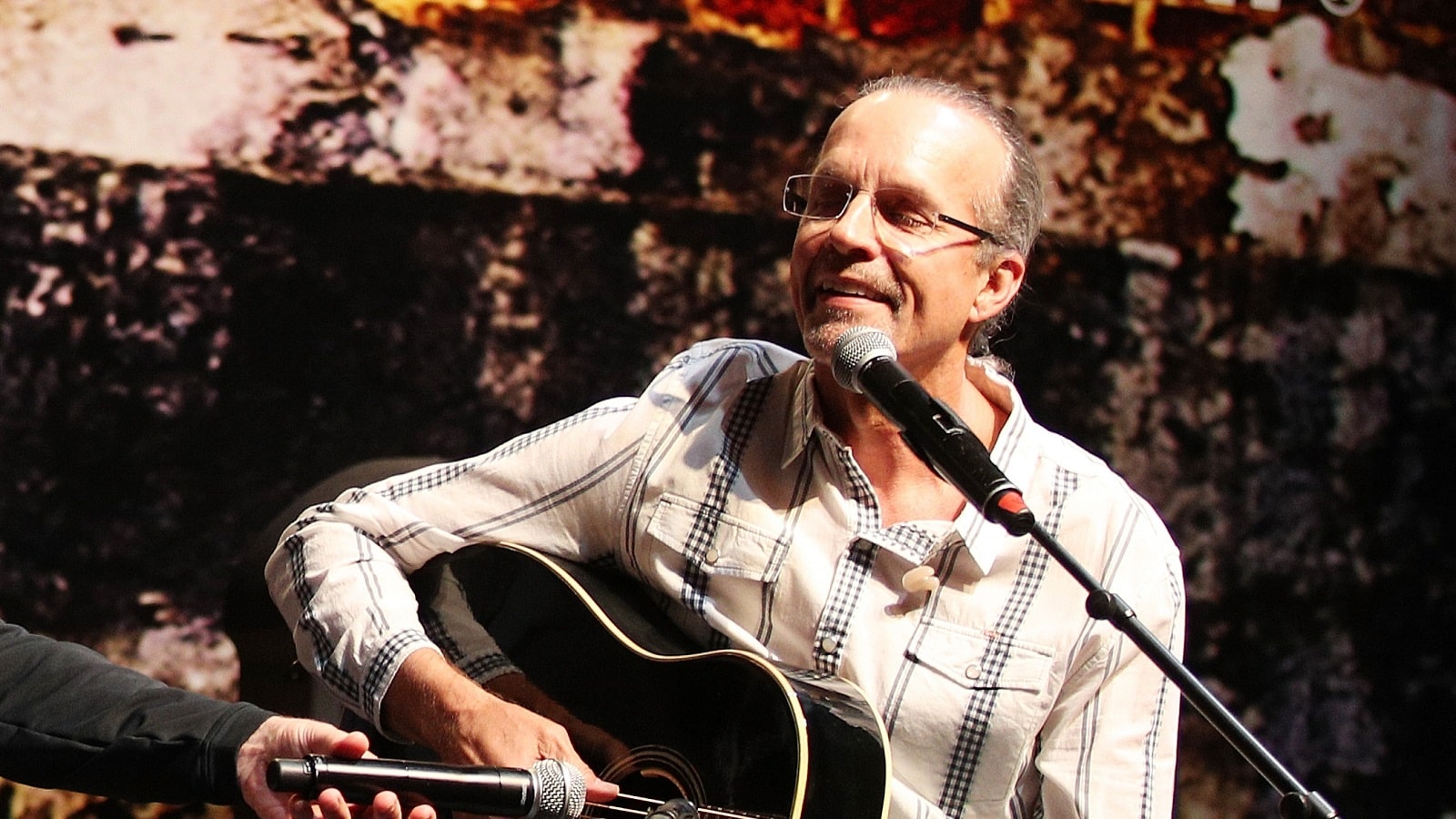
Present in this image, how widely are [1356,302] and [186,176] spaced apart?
216cm

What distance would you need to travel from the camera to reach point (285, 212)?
8.47 feet

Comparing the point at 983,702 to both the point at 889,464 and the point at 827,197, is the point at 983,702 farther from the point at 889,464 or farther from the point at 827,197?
the point at 827,197

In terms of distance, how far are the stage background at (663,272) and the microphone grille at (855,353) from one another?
2.30 feet

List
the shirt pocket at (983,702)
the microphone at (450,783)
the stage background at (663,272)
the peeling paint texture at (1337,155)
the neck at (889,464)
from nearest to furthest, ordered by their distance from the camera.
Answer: the microphone at (450,783) → the shirt pocket at (983,702) → the neck at (889,464) → the stage background at (663,272) → the peeling paint texture at (1337,155)

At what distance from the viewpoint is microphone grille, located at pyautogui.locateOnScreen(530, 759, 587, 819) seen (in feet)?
4.36

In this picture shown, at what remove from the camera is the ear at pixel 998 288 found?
81.7 inches

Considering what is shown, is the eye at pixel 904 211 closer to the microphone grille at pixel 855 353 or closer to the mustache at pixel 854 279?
the mustache at pixel 854 279

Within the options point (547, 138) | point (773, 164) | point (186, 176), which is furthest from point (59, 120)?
point (773, 164)

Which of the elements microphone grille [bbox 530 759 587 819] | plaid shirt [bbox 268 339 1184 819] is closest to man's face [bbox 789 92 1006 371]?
plaid shirt [bbox 268 339 1184 819]

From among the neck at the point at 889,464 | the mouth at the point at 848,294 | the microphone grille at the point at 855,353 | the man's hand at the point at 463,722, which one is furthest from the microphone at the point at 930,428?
the man's hand at the point at 463,722

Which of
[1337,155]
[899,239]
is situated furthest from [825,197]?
[1337,155]

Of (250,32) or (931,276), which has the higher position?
(250,32)

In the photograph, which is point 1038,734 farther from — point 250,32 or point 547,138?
point 250,32

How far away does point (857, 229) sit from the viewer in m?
1.93
